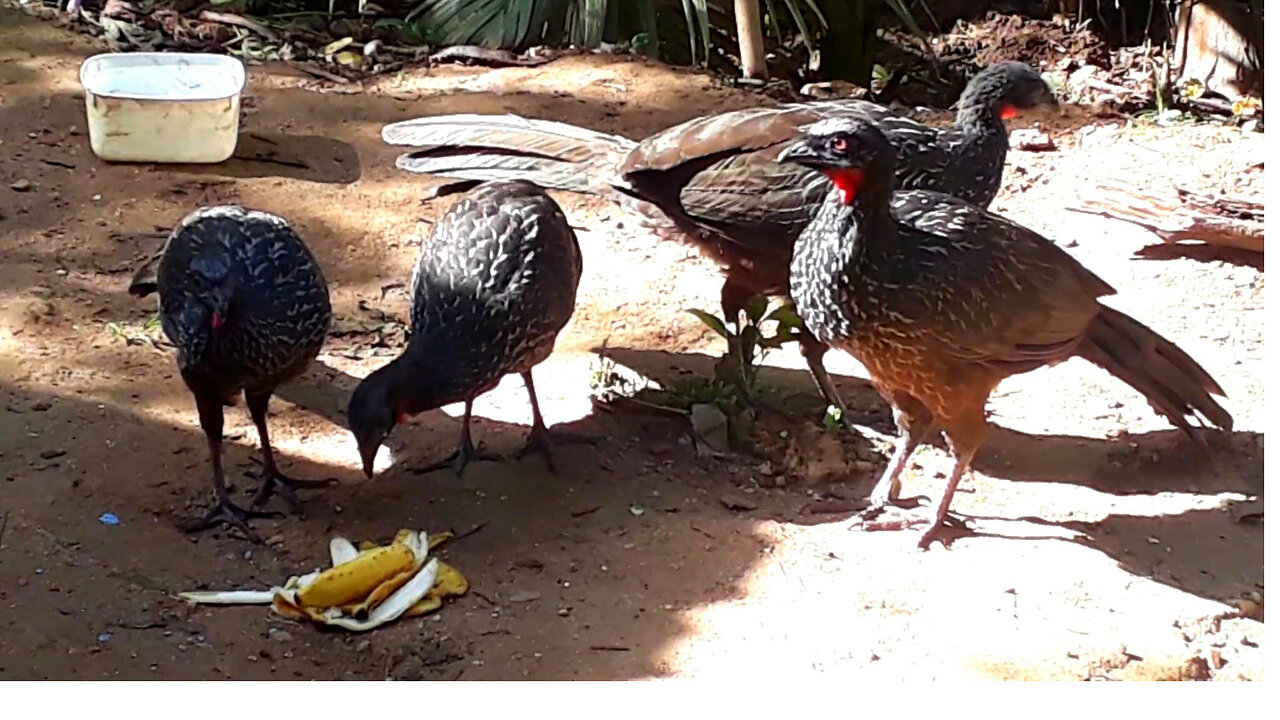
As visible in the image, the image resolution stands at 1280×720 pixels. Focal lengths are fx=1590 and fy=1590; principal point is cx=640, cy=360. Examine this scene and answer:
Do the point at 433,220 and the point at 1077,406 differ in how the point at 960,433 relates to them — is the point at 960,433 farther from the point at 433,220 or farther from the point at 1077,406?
the point at 433,220

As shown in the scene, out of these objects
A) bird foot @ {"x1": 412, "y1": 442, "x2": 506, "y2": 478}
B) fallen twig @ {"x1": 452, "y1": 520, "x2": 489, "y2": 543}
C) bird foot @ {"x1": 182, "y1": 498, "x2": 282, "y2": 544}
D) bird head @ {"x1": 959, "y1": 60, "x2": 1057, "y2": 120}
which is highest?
bird head @ {"x1": 959, "y1": 60, "x2": 1057, "y2": 120}

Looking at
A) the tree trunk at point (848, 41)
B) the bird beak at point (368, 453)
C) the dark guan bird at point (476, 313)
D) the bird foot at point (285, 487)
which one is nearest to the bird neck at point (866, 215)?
the dark guan bird at point (476, 313)

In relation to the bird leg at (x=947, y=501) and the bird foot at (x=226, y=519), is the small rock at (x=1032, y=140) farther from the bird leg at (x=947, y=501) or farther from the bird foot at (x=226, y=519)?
the bird foot at (x=226, y=519)

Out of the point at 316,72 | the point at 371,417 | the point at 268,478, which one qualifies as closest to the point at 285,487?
the point at 268,478

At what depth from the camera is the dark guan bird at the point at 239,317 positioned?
312 cm

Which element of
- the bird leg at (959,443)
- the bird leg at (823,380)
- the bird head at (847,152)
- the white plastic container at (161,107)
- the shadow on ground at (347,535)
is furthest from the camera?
the white plastic container at (161,107)

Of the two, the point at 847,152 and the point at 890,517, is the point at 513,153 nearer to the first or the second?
the point at 847,152

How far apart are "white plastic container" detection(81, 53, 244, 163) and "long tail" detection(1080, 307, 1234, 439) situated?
2.53 meters

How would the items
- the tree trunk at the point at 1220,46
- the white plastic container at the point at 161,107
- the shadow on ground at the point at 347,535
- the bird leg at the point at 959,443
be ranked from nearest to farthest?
the shadow on ground at the point at 347,535 → the bird leg at the point at 959,443 → the tree trunk at the point at 1220,46 → the white plastic container at the point at 161,107

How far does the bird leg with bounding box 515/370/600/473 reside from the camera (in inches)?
134

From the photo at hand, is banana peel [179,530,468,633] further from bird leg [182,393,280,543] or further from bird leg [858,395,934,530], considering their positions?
bird leg [858,395,934,530]

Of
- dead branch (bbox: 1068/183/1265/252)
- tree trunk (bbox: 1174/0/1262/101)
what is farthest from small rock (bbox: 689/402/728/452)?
tree trunk (bbox: 1174/0/1262/101)

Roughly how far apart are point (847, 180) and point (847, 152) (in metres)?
0.06

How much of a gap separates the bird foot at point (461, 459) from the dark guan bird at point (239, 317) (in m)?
0.22
